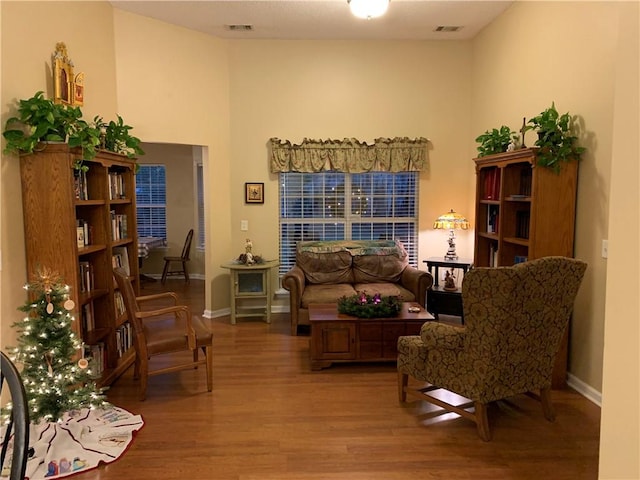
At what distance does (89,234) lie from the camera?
3.94m

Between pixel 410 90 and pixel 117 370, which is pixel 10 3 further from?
pixel 410 90

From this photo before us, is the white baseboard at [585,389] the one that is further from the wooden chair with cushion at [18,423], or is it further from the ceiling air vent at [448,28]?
the ceiling air vent at [448,28]

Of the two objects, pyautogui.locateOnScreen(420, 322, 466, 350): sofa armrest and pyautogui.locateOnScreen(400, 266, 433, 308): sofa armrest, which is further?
pyautogui.locateOnScreen(400, 266, 433, 308): sofa armrest

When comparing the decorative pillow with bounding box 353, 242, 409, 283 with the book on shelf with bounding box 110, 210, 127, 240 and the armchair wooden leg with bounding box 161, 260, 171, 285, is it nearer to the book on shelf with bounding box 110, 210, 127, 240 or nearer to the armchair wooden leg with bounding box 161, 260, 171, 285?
the book on shelf with bounding box 110, 210, 127, 240

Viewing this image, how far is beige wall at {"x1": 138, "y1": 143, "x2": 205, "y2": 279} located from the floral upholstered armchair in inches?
258

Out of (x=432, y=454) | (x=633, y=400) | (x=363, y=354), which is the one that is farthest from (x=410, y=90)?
(x=633, y=400)

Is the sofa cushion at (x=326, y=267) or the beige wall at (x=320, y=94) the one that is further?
the sofa cushion at (x=326, y=267)

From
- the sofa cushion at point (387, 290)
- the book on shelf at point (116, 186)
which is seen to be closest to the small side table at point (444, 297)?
the sofa cushion at point (387, 290)

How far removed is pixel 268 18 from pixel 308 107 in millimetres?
1217

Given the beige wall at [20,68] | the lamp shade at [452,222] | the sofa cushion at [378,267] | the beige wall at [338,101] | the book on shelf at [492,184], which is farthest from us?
the beige wall at [338,101]

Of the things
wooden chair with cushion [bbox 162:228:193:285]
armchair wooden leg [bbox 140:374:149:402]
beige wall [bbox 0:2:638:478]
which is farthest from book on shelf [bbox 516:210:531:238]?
wooden chair with cushion [bbox 162:228:193:285]

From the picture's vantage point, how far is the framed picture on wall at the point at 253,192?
622 cm

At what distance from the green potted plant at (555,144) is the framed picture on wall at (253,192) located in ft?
11.5

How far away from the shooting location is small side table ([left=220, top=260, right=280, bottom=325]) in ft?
19.0
